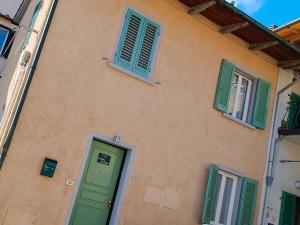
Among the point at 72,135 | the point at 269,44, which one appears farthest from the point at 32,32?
the point at 269,44

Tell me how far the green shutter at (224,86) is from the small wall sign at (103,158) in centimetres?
315

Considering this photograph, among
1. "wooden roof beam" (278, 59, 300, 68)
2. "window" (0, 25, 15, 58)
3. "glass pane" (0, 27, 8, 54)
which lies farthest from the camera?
"glass pane" (0, 27, 8, 54)

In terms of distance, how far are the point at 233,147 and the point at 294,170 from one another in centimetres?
246

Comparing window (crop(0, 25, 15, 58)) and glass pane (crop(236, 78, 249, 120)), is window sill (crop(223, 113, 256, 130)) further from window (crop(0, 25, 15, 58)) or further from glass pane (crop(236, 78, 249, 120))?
window (crop(0, 25, 15, 58))

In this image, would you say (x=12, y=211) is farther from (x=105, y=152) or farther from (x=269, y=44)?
(x=269, y=44)

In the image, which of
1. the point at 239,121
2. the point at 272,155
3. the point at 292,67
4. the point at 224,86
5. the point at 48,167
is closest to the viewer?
the point at 48,167

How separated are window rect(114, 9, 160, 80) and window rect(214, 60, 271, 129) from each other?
2183 mm

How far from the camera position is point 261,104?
11141mm

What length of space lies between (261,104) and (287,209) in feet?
9.87

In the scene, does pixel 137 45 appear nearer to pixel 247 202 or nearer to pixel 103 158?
pixel 103 158

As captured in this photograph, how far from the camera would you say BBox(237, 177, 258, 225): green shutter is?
10.1 metres

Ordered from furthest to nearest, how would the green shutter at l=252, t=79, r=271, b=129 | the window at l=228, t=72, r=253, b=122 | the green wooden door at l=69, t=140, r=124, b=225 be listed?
the green shutter at l=252, t=79, r=271, b=129
the window at l=228, t=72, r=253, b=122
the green wooden door at l=69, t=140, r=124, b=225

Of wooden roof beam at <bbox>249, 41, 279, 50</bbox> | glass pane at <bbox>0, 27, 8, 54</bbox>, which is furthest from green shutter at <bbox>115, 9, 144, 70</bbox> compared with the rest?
glass pane at <bbox>0, 27, 8, 54</bbox>

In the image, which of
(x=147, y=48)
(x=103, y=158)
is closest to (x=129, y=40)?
(x=147, y=48)
